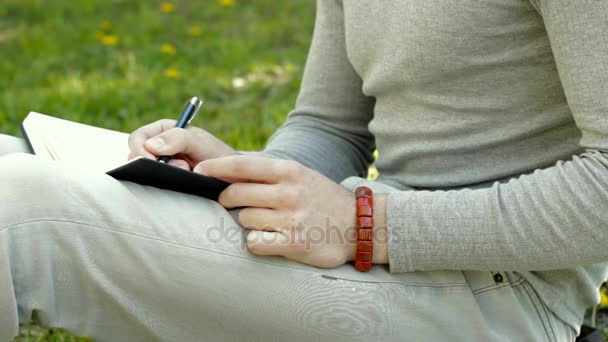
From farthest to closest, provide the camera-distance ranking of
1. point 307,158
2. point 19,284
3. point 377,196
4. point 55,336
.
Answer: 1. point 55,336
2. point 307,158
3. point 377,196
4. point 19,284

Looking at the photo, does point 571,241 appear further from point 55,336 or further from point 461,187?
point 55,336

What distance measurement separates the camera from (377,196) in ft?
4.02

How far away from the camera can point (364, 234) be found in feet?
3.90

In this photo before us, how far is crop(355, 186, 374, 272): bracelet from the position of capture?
3.90ft

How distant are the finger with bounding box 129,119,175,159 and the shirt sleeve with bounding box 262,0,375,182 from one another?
0.87 feet

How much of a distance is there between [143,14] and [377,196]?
350 cm

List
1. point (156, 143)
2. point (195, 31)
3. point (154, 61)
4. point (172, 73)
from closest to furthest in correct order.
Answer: point (156, 143) < point (172, 73) < point (154, 61) < point (195, 31)

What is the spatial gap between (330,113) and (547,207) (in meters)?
0.69

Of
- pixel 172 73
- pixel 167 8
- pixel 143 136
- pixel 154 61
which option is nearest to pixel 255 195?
pixel 143 136

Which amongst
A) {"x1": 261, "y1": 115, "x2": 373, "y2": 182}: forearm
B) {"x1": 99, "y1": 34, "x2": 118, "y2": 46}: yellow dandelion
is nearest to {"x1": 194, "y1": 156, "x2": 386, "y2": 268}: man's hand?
{"x1": 261, "y1": 115, "x2": 373, "y2": 182}: forearm

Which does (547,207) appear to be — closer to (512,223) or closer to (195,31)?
(512,223)

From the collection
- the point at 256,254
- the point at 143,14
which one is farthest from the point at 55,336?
the point at 143,14

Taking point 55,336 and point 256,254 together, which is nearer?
point 256,254

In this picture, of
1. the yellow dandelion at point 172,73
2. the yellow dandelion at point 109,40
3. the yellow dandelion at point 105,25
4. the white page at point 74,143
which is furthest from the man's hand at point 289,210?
the yellow dandelion at point 105,25
